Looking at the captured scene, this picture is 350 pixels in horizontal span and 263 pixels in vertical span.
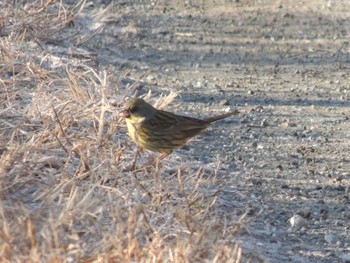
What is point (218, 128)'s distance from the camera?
8820mm

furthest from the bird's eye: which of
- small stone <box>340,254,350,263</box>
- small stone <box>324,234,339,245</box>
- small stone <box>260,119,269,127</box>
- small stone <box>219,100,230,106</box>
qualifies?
small stone <box>219,100,230,106</box>

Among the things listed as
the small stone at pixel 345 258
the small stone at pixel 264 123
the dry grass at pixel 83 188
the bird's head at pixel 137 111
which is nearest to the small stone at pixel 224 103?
the small stone at pixel 264 123

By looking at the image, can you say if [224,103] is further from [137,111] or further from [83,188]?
[83,188]

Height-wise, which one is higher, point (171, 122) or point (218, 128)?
point (171, 122)

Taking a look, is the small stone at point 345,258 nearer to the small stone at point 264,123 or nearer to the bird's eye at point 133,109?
the bird's eye at point 133,109

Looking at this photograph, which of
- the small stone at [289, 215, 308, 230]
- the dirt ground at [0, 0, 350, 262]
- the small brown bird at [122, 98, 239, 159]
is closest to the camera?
the dirt ground at [0, 0, 350, 262]

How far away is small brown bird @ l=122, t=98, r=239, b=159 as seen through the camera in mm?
7086

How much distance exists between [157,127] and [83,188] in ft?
3.39

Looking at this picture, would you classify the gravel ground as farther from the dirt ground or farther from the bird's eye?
the bird's eye

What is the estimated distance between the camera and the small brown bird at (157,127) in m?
7.09

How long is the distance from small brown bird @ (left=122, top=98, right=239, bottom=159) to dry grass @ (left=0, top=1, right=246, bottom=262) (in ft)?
0.49

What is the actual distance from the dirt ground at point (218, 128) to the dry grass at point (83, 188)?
0.02m

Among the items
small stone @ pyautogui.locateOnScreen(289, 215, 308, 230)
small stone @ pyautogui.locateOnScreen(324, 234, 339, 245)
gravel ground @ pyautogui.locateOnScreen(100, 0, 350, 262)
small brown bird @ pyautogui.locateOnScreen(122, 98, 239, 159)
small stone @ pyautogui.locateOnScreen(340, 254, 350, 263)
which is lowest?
gravel ground @ pyautogui.locateOnScreen(100, 0, 350, 262)

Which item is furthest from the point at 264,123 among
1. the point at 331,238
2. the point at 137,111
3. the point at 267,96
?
the point at 331,238
